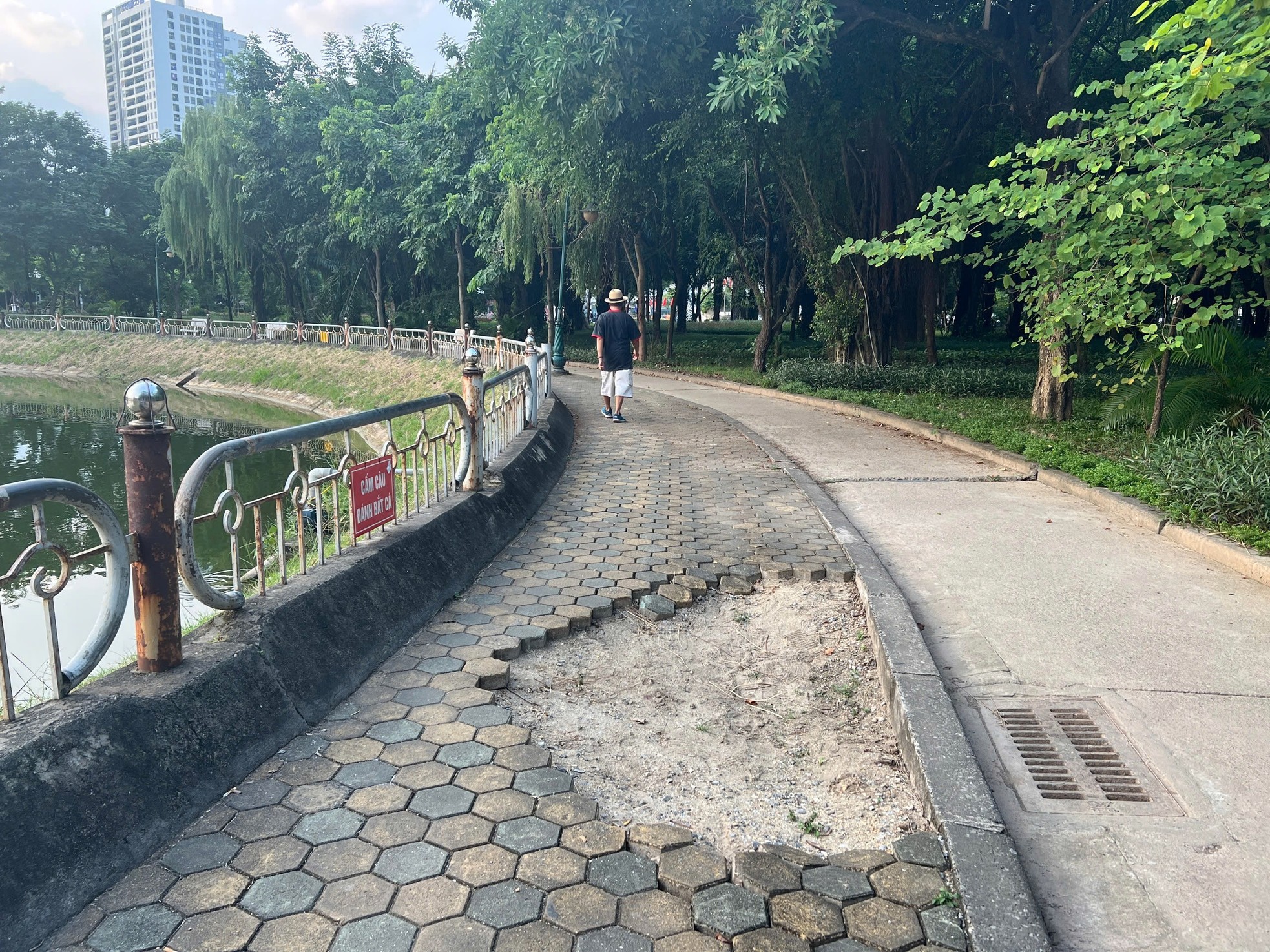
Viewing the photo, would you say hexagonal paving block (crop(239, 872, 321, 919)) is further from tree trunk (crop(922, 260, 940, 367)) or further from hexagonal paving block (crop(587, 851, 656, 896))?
tree trunk (crop(922, 260, 940, 367))

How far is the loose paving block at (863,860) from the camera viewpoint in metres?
2.74

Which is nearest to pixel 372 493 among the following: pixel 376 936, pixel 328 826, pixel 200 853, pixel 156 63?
pixel 328 826

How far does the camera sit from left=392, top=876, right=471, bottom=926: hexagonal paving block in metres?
2.47

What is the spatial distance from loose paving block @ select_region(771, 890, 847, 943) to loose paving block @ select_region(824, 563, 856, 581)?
3.24 m

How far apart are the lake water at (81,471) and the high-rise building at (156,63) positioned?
15262 cm

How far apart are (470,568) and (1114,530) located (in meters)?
4.79

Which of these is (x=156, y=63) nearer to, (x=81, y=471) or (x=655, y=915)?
(x=81, y=471)

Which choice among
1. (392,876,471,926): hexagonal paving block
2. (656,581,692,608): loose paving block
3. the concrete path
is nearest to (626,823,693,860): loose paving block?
(392,876,471,926): hexagonal paving block

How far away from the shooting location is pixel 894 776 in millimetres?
3365

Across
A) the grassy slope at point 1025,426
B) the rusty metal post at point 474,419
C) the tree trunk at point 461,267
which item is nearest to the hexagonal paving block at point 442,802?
the rusty metal post at point 474,419

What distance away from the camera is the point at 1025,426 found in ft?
37.6

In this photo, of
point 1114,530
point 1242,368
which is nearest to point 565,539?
point 1114,530

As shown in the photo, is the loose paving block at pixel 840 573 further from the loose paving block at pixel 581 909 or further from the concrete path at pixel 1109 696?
the loose paving block at pixel 581 909

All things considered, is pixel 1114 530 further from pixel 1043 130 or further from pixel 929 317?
pixel 929 317
